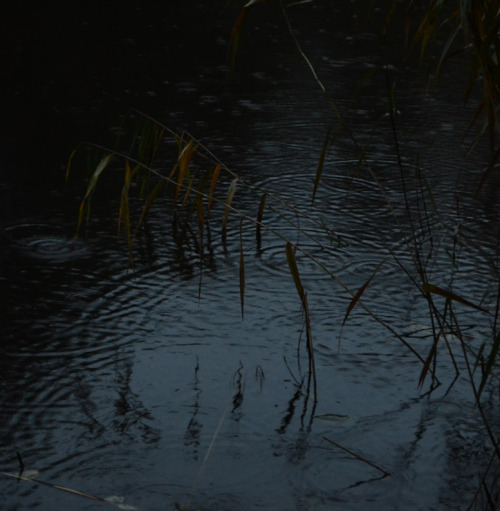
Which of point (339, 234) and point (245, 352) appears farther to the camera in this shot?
point (339, 234)

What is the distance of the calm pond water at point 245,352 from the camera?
2.73m

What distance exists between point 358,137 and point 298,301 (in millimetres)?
2691

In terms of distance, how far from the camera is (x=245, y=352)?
348cm

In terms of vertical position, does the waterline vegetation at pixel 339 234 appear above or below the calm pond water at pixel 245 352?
above

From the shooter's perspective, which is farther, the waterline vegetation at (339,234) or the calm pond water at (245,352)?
the calm pond water at (245,352)

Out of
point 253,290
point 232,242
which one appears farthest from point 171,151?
point 253,290

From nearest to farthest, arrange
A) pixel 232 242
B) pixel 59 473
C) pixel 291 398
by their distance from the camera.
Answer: pixel 59 473 < pixel 291 398 < pixel 232 242

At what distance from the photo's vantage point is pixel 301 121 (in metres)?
6.80

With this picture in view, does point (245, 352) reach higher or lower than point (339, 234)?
lower

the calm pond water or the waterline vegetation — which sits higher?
the waterline vegetation

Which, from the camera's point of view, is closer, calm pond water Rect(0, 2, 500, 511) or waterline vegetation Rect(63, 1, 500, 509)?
waterline vegetation Rect(63, 1, 500, 509)

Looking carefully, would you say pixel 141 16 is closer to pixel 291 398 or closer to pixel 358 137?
pixel 358 137

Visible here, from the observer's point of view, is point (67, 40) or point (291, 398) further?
point (67, 40)

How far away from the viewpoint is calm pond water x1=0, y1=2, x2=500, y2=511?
273 cm
